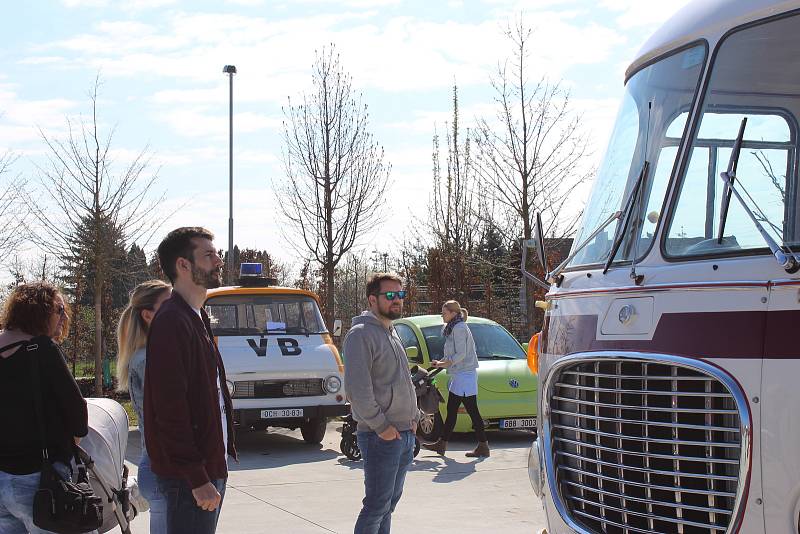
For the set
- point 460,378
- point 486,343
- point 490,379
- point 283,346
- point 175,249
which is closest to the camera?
point 175,249

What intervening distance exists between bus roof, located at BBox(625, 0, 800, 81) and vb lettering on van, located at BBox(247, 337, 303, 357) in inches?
335

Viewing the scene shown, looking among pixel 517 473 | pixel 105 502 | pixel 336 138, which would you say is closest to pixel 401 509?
pixel 517 473

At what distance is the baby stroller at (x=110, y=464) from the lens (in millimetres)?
5535

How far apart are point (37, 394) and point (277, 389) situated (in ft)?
26.2

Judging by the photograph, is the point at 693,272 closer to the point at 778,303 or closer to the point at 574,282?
the point at 778,303

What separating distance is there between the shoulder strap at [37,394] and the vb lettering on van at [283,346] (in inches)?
315

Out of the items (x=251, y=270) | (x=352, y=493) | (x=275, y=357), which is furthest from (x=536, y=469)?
(x=251, y=270)

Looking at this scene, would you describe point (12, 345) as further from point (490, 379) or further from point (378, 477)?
point (490, 379)

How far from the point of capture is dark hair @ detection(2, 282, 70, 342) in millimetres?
5312

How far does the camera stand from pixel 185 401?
14.2ft

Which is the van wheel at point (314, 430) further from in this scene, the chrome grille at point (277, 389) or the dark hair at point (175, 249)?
the dark hair at point (175, 249)

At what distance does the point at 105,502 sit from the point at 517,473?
6.25m

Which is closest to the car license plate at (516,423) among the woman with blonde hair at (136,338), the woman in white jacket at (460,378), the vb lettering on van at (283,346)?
the woman in white jacket at (460,378)

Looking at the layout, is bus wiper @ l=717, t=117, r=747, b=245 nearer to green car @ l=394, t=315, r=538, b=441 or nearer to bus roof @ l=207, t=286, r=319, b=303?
green car @ l=394, t=315, r=538, b=441
